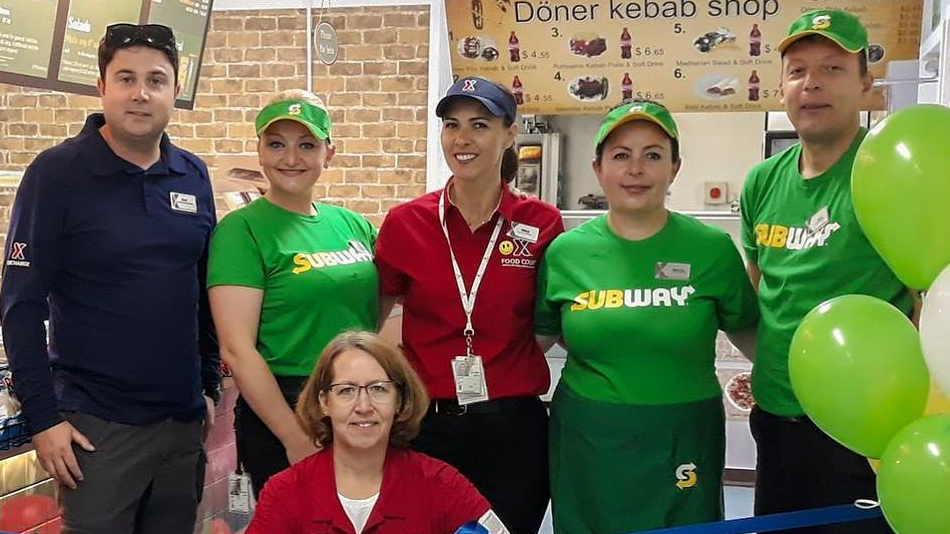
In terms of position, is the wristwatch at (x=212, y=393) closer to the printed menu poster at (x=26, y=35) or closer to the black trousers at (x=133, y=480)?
the black trousers at (x=133, y=480)

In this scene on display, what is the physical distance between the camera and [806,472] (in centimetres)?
202

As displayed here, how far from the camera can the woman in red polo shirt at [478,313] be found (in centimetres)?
225

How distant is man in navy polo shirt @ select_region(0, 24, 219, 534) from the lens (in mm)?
1989

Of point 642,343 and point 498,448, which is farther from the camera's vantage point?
point 498,448

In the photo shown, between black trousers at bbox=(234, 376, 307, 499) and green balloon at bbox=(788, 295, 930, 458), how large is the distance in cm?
121

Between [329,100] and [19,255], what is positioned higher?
[329,100]

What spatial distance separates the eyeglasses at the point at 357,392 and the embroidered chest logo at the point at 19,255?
2.35 feet

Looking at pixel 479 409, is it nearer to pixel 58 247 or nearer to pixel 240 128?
pixel 58 247

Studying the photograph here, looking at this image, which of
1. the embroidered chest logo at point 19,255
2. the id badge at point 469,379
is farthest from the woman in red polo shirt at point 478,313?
the embroidered chest logo at point 19,255

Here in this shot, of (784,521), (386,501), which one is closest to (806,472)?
(784,521)

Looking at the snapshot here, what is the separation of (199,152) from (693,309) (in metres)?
4.21

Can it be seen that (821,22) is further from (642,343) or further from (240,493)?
(240,493)

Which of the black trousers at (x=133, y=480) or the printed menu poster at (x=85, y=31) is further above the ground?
the printed menu poster at (x=85, y=31)

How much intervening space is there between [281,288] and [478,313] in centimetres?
48
